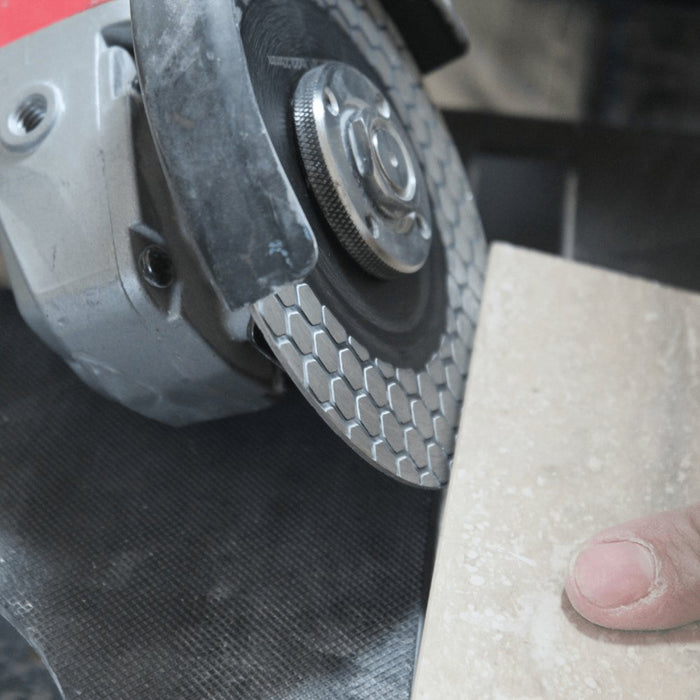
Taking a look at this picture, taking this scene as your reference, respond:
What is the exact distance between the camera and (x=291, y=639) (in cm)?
58

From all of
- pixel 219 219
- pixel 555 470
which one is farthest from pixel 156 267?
pixel 555 470

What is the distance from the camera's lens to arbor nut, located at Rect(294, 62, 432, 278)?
0.56 m

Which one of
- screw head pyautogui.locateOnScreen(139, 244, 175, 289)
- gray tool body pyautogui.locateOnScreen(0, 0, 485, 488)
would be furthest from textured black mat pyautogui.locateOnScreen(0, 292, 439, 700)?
screw head pyautogui.locateOnScreen(139, 244, 175, 289)

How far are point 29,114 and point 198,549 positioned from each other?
1.08 feet

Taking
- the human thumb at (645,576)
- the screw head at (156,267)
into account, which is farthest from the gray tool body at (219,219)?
the human thumb at (645,576)

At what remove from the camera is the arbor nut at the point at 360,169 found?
1.83 ft

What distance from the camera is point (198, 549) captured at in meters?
0.62

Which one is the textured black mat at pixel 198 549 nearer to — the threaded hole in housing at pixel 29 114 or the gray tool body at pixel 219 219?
the gray tool body at pixel 219 219

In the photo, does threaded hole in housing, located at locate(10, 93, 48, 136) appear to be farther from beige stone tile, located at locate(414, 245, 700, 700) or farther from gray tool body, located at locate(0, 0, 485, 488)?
beige stone tile, located at locate(414, 245, 700, 700)

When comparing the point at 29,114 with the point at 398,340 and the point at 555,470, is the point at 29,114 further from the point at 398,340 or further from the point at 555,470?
the point at 555,470

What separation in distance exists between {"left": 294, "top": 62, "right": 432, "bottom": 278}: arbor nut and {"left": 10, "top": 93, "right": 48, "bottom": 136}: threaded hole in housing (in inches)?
6.8

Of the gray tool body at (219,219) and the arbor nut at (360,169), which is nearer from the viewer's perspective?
the gray tool body at (219,219)

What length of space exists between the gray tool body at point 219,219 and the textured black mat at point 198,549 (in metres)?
0.06

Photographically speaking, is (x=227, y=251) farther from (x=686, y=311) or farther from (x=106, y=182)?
(x=686, y=311)
